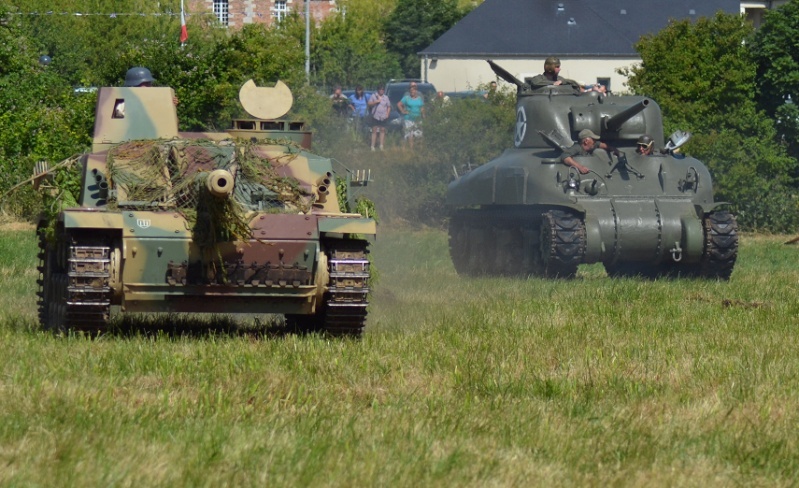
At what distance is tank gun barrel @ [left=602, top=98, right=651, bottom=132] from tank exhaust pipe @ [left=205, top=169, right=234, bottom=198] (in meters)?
8.35

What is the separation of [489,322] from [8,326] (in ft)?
11.1

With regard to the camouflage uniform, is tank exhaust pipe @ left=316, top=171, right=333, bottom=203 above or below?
below

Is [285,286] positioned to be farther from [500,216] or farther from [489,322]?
[500,216]

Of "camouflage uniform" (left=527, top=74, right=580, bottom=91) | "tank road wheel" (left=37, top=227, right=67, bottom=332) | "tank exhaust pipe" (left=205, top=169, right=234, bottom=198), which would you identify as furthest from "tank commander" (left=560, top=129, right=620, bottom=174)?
"tank exhaust pipe" (left=205, top=169, right=234, bottom=198)

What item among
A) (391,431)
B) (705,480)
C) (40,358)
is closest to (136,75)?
(40,358)

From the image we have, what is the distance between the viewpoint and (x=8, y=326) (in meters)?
11.4

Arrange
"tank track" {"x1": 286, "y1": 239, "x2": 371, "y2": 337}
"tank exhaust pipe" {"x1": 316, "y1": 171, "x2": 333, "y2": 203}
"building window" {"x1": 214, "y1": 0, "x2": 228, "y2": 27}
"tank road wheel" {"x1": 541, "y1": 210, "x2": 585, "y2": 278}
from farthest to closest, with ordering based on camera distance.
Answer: "building window" {"x1": 214, "y1": 0, "x2": 228, "y2": 27} < "tank road wheel" {"x1": 541, "y1": 210, "x2": 585, "y2": 278} < "tank exhaust pipe" {"x1": 316, "y1": 171, "x2": 333, "y2": 203} < "tank track" {"x1": 286, "y1": 239, "x2": 371, "y2": 337}

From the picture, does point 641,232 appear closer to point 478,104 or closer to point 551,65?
point 551,65

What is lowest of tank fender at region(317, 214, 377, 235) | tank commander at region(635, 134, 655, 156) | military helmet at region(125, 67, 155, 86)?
tank fender at region(317, 214, 377, 235)

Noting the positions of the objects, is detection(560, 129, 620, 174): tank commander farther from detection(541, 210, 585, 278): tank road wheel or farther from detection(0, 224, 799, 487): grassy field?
detection(0, 224, 799, 487): grassy field

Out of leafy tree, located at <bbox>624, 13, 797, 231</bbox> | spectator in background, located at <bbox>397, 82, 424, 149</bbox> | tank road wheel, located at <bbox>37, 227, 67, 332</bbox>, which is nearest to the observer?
tank road wheel, located at <bbox>37, 227, 67, 332</bbox>

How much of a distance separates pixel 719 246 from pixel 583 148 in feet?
5.91

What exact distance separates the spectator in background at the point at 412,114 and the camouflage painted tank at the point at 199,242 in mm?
18205

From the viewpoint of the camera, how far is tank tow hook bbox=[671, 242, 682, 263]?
1653 centimetres
